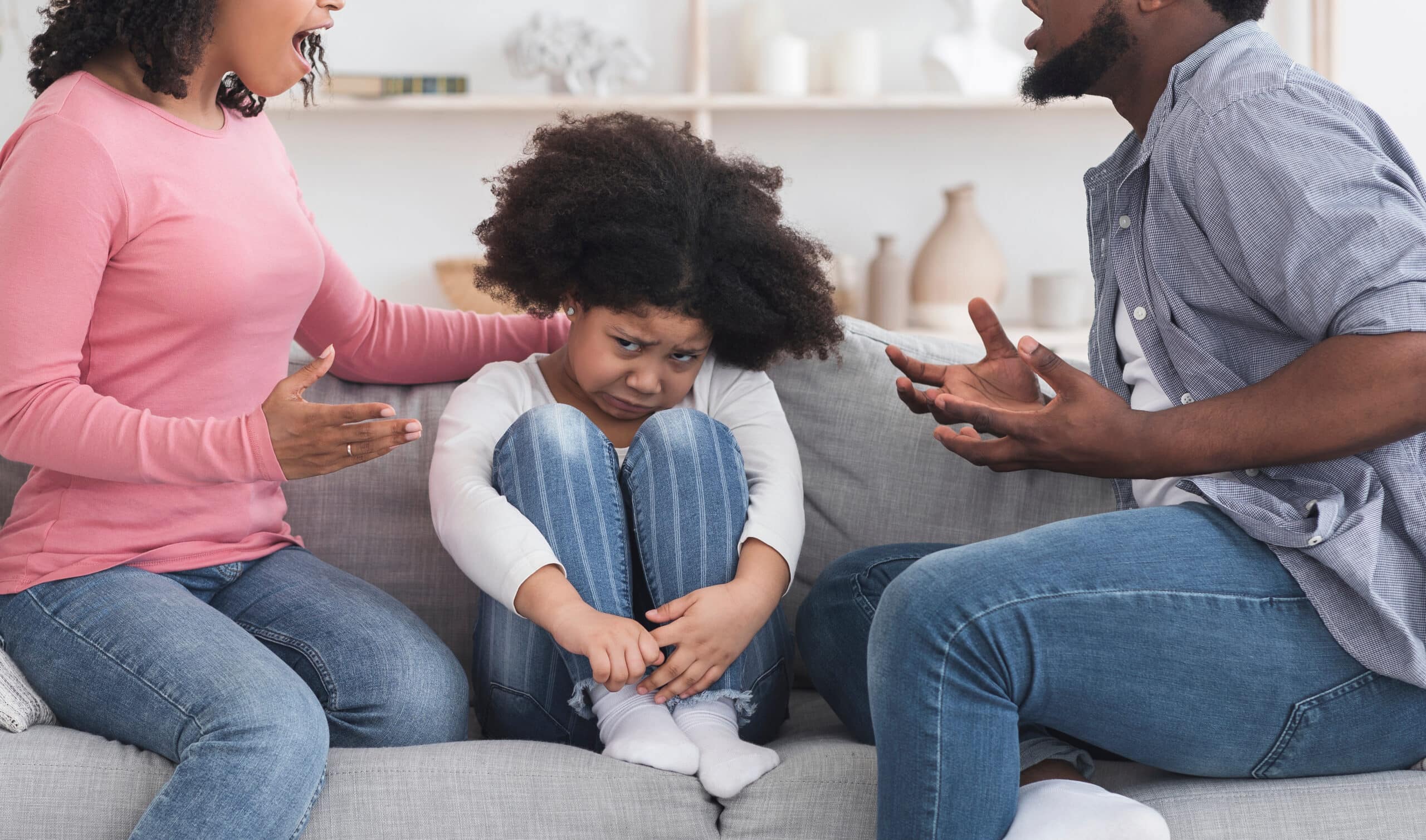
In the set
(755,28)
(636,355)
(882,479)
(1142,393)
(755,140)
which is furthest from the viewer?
(755,140)

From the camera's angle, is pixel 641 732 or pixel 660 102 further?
pixel 660 102

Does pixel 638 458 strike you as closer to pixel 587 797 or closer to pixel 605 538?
pixel 605 538

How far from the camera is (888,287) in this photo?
3.22 meters

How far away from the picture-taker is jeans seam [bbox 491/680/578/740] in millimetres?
1268

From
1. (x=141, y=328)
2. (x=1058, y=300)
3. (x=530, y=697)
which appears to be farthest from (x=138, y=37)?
(x=1058, y=300)

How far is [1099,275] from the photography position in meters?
1.29

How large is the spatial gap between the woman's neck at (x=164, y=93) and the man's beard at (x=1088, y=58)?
0.87 m

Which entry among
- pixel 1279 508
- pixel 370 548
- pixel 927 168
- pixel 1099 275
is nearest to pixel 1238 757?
pixel 1279 508

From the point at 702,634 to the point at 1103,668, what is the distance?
1.26 feet

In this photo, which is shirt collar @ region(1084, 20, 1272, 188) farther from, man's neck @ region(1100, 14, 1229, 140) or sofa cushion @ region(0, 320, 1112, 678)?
sofa cushion @ region(0, 320, 1112, 678)

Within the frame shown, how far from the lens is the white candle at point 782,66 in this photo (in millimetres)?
3176

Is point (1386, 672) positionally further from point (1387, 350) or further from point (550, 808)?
point (550, 808)

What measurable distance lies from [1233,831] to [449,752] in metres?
0.70

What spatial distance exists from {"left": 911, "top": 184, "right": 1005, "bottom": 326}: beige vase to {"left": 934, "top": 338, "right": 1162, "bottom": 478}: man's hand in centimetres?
210
